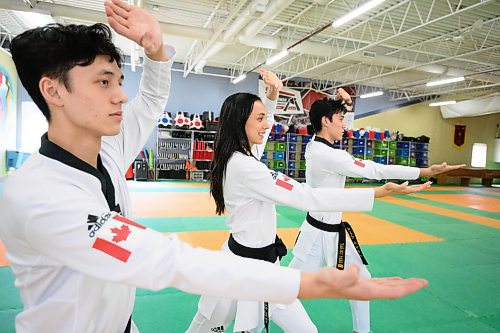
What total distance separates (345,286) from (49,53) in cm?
110

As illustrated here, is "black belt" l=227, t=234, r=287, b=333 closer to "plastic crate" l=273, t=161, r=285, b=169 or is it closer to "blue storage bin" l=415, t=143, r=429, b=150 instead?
"plastic crate" l=273, t=161, r=285, b=169

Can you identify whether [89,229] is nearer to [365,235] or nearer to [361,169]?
[361,169]

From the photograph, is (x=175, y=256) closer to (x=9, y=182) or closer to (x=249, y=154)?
(x=9, y=182)

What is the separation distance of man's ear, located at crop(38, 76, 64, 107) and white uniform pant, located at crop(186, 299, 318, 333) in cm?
152

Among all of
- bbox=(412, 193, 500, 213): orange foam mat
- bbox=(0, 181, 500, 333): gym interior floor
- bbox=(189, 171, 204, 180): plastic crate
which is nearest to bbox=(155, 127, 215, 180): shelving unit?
bbox=(189, 171, 204, 180): plastic crate

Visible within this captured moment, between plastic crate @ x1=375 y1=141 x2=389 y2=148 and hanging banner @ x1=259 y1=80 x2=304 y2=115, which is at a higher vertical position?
hanging banner @ x1=259 y1=80 x2=304 y2=115

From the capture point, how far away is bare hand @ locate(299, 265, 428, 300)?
32.1 inches

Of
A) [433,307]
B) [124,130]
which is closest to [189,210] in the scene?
[433,307]

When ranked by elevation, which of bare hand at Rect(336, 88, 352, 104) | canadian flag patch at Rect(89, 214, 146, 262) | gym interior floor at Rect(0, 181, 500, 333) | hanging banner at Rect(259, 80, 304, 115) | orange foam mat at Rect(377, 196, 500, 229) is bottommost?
gym interior floor at Rect(0, 181, 500, 333)

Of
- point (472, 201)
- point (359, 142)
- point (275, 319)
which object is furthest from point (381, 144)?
point (275, 319)

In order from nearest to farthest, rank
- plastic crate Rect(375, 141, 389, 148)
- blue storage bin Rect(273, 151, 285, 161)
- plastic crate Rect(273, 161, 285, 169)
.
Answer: blue storage bin Rect(273, 151, 285, 161)
plastic crate Rect(273, 161, 285, 169)
plastic crate Rect(375, 141, 389, 148)

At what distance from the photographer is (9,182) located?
0.94m

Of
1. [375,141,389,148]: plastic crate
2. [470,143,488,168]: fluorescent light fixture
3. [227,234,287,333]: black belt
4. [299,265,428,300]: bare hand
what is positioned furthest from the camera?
[470,143,488,168]: fluorescent light fixture

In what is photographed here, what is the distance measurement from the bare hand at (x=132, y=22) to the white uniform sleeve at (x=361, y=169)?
6.28ft
